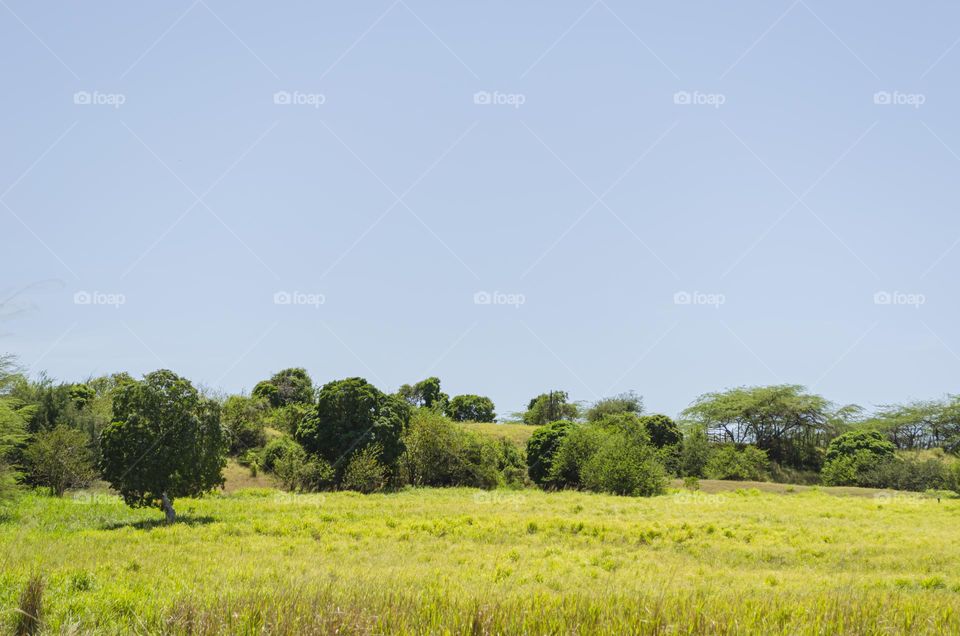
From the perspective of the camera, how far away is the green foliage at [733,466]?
5916 centimetres

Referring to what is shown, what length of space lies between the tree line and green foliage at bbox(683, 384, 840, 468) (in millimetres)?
157

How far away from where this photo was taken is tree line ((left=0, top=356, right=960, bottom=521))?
26.2 m

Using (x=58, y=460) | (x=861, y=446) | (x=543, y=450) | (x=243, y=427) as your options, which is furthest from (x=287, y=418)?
(x=861, y=446)

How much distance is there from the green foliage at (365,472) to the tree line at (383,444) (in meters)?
0.09

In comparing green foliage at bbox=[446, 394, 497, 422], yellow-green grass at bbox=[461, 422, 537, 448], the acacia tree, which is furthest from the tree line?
green foliage at bbox=[446, 394, 497, 422]

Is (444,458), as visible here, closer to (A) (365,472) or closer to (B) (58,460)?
(A) (365,472)

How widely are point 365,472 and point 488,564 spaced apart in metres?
25.3

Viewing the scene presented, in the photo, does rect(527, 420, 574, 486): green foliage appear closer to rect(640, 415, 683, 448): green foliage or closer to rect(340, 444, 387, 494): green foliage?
rect(340, 444, 387, 494): green foliage

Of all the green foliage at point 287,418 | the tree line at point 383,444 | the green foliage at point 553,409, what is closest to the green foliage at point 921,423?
the tree line at point 383,444

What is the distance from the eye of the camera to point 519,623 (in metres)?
7.31

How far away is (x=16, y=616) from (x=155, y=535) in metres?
16.1

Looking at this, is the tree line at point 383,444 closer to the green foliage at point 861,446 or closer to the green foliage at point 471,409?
the green foliage at point 861,446

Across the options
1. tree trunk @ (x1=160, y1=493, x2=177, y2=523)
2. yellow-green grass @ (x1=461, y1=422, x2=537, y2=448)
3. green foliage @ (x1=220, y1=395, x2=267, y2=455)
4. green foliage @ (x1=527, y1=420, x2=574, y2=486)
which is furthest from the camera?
yellow-green grass @ (x1=461, y1=422, x2=537, y2=448)

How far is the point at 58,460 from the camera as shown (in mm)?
36656
